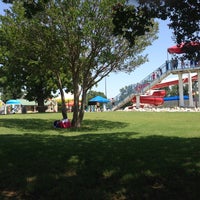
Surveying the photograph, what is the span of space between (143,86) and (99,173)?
3926 centimetres

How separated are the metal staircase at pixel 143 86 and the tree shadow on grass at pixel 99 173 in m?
33.6

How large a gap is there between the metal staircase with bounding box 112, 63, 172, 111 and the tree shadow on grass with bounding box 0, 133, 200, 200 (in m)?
33.6

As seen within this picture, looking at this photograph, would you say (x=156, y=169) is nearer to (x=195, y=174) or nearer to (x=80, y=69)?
(x=195, y=174)

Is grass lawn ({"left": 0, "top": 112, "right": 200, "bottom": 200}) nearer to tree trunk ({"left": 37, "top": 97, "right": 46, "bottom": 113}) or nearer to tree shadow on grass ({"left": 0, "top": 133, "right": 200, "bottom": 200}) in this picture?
tree shadow on grass ({"left": 0, "top": 133, "right": 200, "bottom": 200})

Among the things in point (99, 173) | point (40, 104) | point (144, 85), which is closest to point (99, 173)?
point (99, 173)

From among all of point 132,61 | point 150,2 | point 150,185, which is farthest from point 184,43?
point 132,61

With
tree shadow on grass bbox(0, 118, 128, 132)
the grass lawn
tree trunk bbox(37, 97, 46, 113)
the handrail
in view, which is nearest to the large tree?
tree shadow on grass bbox(0, 118, 128, 132)

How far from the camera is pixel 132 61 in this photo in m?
23.8

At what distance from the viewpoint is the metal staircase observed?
137 ft

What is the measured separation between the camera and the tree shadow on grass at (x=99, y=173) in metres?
5.67

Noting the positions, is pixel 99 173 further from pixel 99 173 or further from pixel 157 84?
pixel 157 84

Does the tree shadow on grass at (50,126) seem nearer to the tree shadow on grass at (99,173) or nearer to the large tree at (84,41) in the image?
the large tree at (84,41)

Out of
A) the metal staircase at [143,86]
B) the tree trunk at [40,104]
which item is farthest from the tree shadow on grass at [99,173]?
the tree trunk at [40,104]

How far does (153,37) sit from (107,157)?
56.1 ft
